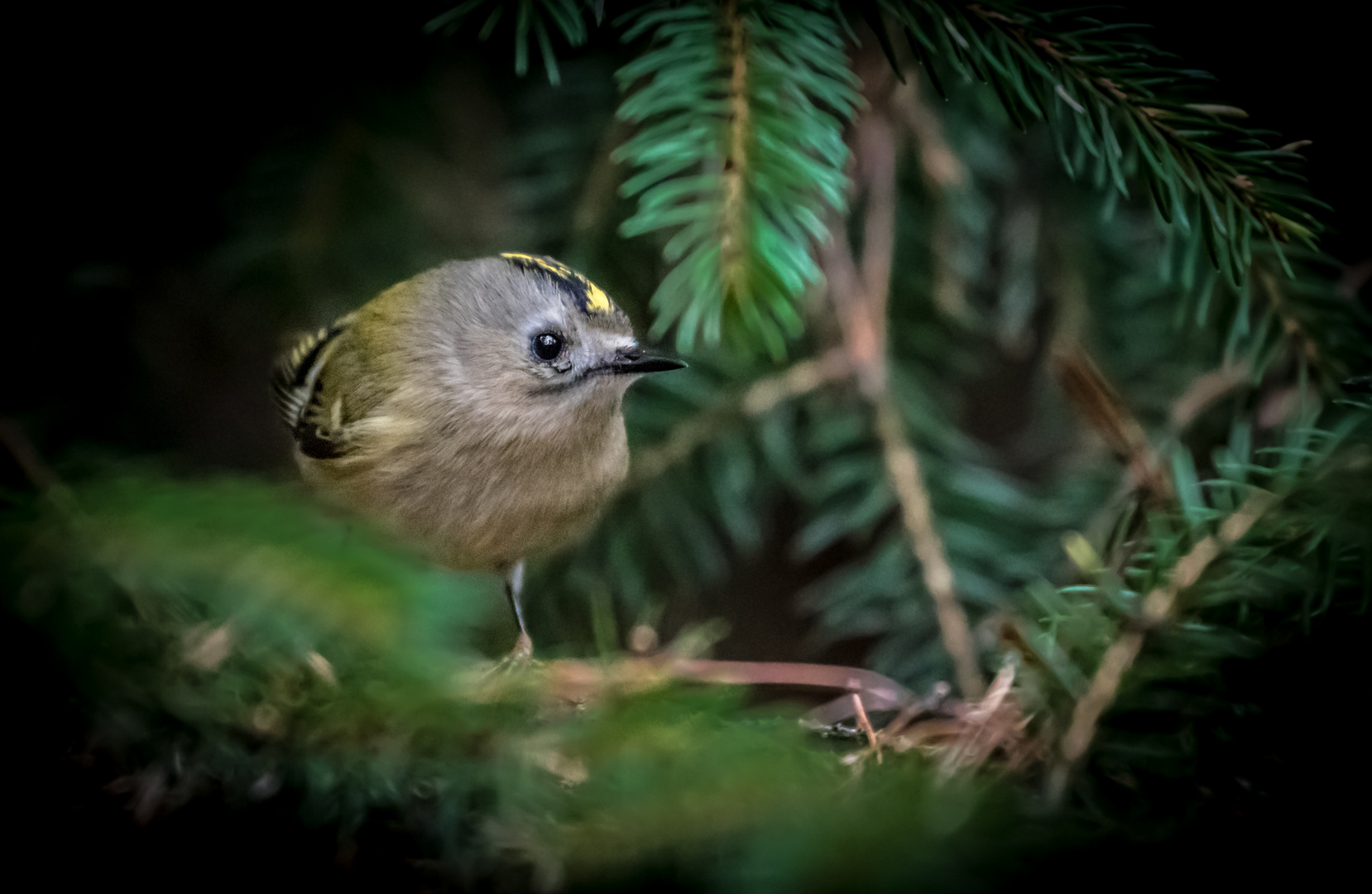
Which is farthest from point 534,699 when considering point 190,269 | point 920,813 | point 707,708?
point 190,269

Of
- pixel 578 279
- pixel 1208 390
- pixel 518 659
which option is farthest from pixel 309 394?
pixel 1208 390

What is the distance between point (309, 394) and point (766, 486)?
0.67m

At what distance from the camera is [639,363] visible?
3.66 feet

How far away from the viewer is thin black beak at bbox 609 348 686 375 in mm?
1089

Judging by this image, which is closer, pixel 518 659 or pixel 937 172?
pixel 518 659

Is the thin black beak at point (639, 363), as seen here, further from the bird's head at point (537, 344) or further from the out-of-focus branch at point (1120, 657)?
the out-of-focus branch at point (1120, 657)

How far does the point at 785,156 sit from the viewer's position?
0.75 metres

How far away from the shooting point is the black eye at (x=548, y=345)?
4.04ft

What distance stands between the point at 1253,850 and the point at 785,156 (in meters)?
0.55

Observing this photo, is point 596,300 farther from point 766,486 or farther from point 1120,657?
point 1120,657

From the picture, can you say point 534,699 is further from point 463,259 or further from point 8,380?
point 463,259

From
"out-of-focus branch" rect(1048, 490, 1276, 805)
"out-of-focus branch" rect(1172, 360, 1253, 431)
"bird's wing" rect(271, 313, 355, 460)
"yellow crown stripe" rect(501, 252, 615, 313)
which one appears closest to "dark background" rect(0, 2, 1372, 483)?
"bird's wing" rect(271, 313, 355, 460)

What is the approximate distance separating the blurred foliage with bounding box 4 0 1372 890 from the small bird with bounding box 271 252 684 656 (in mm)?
87

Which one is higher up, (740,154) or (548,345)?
(740,154)
